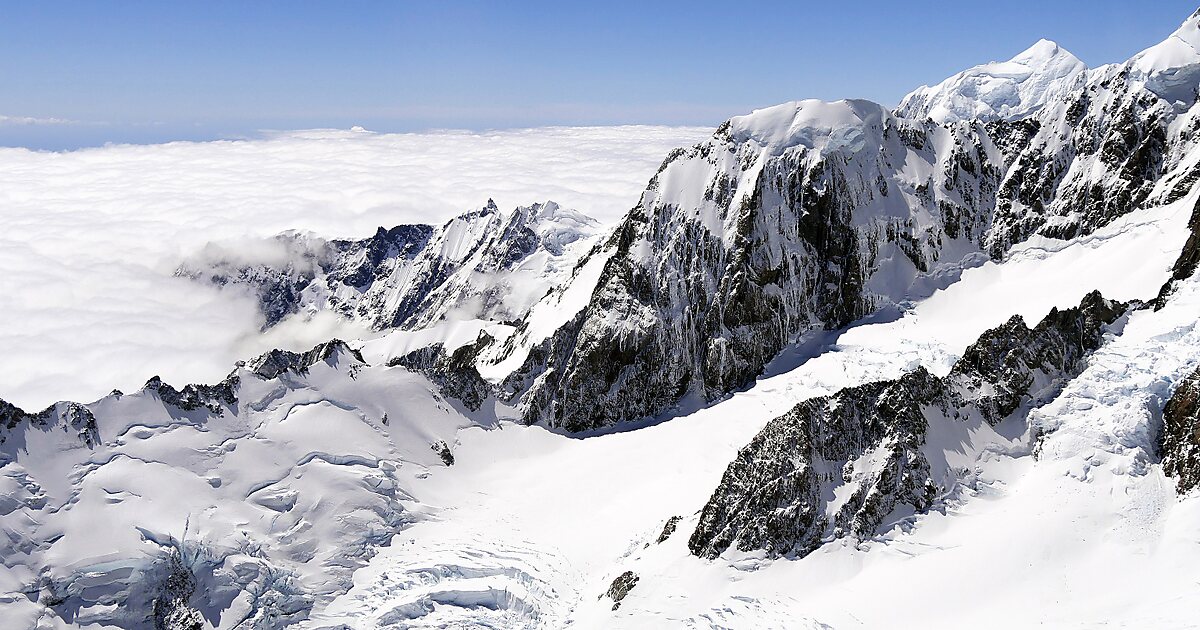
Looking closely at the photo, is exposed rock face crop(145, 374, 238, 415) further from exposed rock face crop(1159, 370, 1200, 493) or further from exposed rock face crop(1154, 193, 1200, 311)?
exposed rock face crop(1154, 193, 1200, 311)

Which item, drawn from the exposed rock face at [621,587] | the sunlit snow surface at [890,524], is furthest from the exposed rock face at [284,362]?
the exposed rock face at [621,587]

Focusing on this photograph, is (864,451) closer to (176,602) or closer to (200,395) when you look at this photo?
(176,602)


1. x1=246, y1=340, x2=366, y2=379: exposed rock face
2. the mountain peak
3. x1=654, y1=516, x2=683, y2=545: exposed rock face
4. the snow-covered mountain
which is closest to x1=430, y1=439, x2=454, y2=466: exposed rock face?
the snow-covered mountain

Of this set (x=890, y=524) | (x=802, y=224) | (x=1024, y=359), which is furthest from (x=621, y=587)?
(x=802, y=224)

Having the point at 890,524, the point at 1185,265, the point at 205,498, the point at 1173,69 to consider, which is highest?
the point at 1173,69

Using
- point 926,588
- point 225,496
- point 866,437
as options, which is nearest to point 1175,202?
point 866,437

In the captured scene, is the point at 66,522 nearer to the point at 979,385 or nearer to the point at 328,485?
A: the point at 328,485

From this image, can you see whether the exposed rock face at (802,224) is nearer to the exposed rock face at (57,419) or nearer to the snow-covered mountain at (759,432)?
the snow-covered mountain at (759,432)
